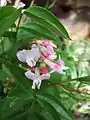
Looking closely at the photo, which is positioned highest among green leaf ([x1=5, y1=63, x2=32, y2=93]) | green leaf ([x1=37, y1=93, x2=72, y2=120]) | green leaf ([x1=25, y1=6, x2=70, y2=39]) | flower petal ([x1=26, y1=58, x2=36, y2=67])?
green leaf ([x1=25, y1=6, x2=70, y2=39])

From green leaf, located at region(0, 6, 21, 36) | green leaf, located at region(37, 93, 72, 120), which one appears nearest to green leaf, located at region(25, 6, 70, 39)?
green leaf, located at region(0, 6, 21, 36)

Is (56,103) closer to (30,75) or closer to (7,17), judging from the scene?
(30,75)

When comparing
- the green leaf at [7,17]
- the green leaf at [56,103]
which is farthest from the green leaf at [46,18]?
the green leaf at [56,103]

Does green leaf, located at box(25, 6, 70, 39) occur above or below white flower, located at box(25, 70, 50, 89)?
above

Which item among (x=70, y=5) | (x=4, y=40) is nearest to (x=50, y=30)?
(x=4, y=40)

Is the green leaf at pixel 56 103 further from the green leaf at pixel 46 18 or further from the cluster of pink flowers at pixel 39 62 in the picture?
the green leaf at pixel 46 18

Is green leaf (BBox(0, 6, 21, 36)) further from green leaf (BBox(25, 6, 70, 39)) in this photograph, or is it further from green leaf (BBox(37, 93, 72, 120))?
green leaf (BBox(37, 93, 72, 120))

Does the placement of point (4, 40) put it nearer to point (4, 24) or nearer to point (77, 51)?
point (4, 24)

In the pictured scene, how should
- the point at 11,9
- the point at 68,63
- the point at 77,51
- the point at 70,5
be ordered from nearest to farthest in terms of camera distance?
the point at 11,9
the point at 68,63
the point at 77,51
the point at 70,5
